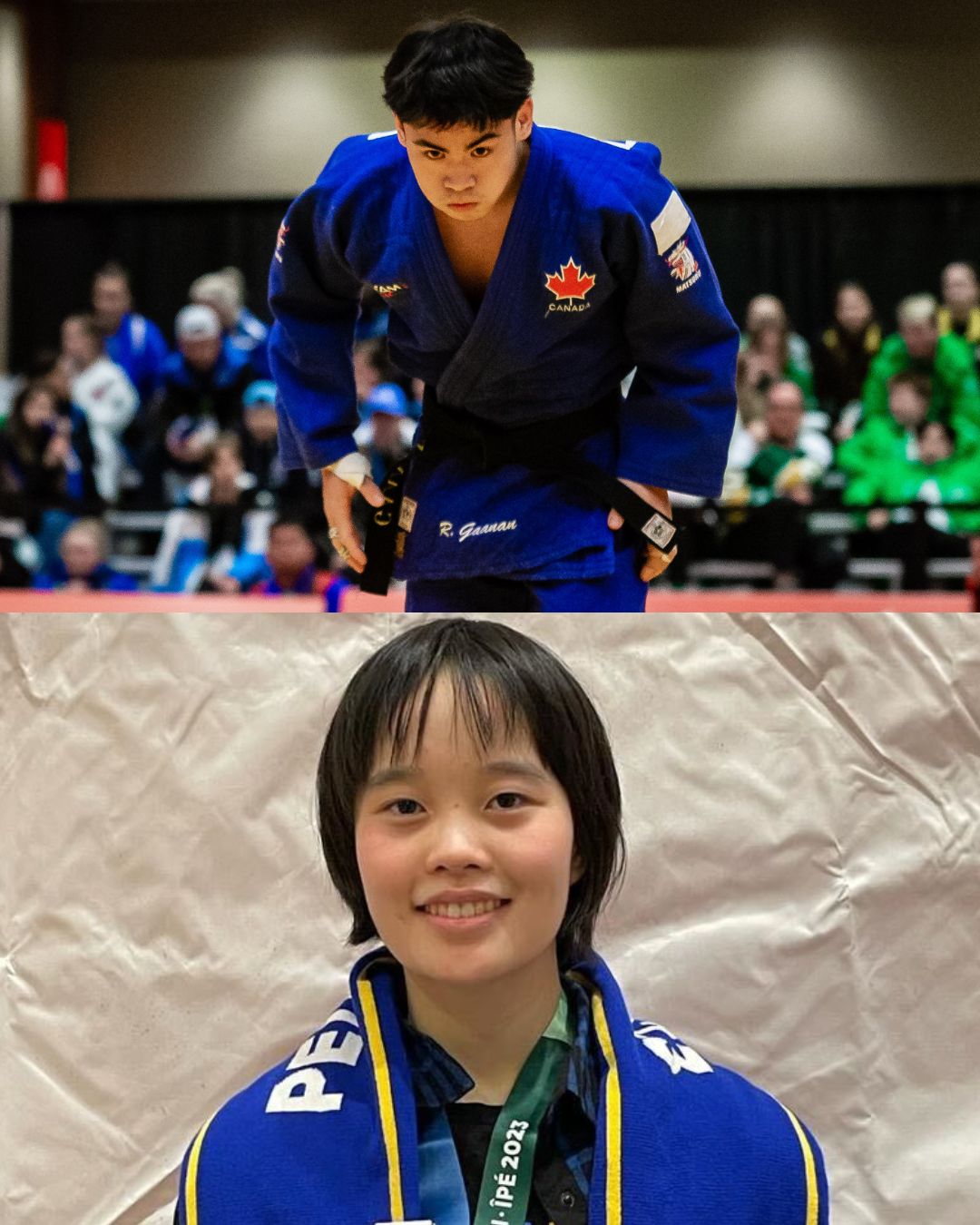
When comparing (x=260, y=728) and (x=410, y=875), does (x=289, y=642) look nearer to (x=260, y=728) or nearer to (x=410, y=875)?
(x=260, y=728)

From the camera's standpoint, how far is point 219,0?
867 centimetres

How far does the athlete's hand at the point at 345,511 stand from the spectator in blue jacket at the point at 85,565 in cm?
364

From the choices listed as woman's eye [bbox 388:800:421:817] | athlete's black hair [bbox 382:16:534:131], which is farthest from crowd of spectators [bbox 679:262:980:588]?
woman's eye [bbox 388:800:421:817]

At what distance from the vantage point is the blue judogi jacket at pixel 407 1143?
3.49 ft

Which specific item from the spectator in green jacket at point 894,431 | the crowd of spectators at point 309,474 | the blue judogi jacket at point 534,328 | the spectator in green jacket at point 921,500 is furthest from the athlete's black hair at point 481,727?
the spectator in green jacket at point 894,431

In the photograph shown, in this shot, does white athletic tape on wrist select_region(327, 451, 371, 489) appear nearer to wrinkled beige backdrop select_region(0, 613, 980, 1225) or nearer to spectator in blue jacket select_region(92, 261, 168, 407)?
wrinkled beige backdrop select_region(0, 613, 980, 1225)

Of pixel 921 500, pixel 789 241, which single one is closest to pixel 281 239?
pixel 921 500

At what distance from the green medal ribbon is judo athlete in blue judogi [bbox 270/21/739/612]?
56cm

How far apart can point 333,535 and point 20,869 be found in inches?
21.2

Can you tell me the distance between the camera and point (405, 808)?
1.11 meters

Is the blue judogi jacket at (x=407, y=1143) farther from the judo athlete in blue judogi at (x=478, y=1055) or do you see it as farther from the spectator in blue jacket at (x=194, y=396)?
the spectator in blue jacket at (x=194, y=396)

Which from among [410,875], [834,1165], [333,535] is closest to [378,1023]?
[410,875]

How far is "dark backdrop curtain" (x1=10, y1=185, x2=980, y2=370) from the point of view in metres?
7.29

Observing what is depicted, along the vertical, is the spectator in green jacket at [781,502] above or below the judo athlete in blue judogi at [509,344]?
below
